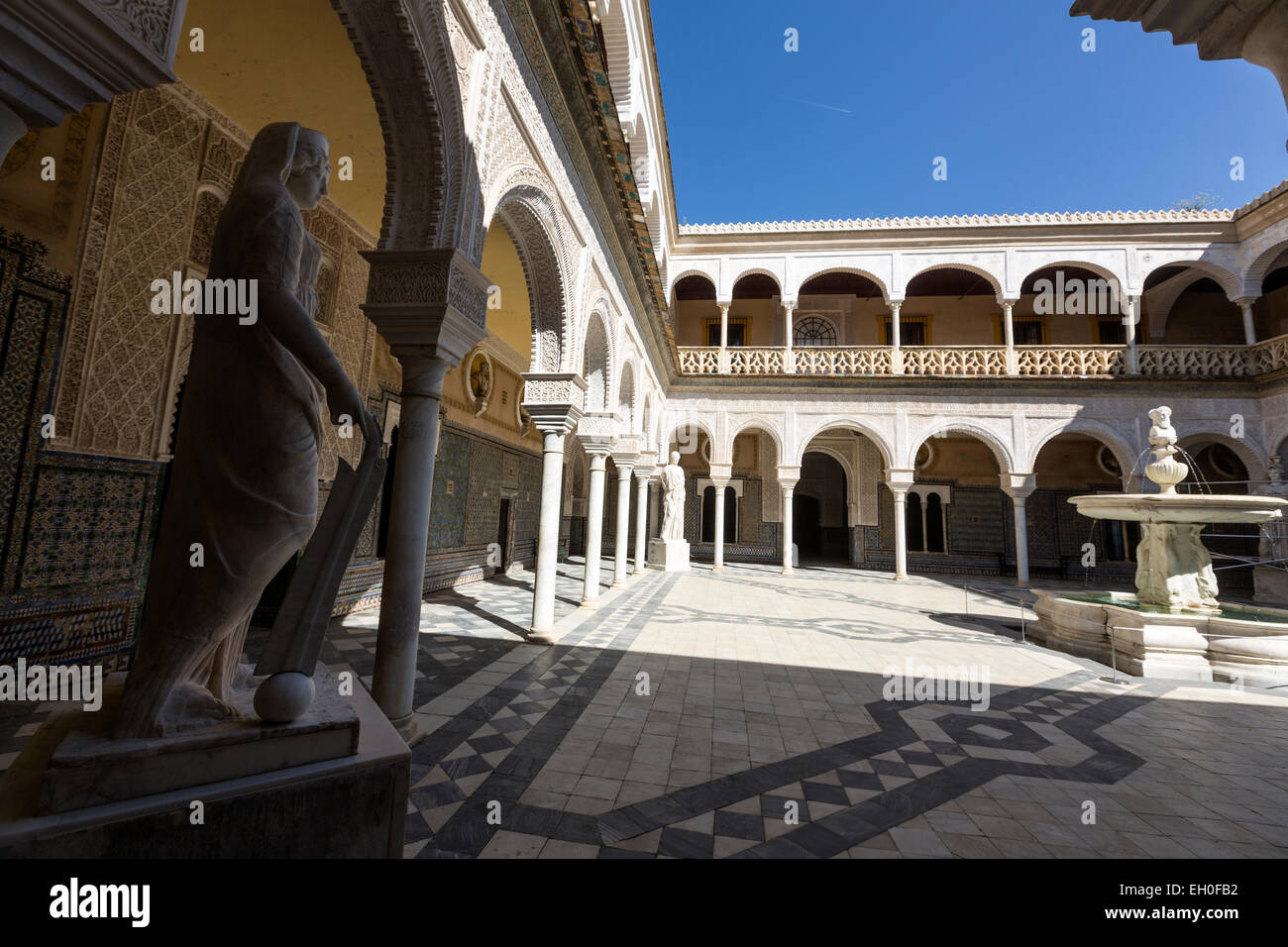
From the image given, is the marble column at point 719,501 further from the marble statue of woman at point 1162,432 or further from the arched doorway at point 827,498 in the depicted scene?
the marble statue of woman at point 1162,432

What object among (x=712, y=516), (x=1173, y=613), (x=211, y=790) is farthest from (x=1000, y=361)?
(x=211, y=790)

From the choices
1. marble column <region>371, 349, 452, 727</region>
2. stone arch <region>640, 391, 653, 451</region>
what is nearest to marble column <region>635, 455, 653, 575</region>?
stone arch <region>640, 391, 653, 451</region>

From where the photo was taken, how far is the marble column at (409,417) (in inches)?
115

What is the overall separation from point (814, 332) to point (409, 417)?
15820mm

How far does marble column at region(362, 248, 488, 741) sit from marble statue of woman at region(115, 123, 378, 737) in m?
1.34

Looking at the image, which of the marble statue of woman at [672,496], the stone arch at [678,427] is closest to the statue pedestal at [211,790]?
the marble statue of woman at [672,496]

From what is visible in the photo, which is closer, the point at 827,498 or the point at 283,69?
the point at 283,69

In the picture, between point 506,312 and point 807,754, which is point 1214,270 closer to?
point 506,312

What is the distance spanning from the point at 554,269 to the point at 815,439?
43.6 ft

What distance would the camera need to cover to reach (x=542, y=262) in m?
5.07

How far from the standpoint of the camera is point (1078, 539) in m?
14.6

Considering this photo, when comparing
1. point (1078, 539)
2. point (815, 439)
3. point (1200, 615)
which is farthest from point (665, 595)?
point (1078, 539)

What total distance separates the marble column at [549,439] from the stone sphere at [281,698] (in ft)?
12.2
